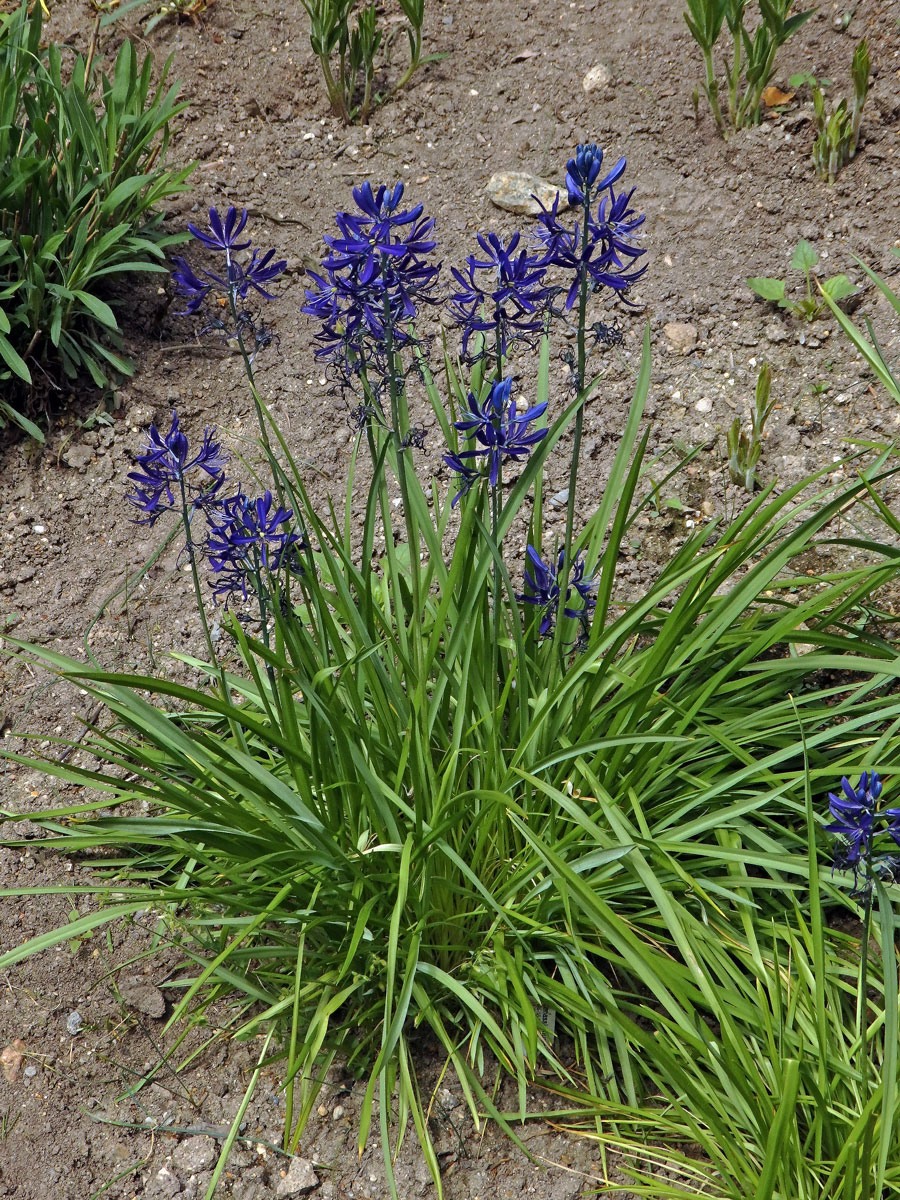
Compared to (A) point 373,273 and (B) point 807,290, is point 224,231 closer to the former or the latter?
(A) point 373,273

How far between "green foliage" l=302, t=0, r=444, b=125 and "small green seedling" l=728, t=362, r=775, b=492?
2202 millimetres

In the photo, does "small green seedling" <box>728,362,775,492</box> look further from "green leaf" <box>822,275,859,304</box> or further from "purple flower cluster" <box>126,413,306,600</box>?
"purple flower cluster" <box>126,413,306,600</box>

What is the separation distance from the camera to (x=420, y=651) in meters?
2.20

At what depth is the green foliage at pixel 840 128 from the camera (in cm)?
360

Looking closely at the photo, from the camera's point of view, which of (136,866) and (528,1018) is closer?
(528,1018)

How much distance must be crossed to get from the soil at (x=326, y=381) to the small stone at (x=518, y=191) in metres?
0.06

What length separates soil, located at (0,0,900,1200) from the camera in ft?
6.72

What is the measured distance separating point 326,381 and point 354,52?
5.99ft

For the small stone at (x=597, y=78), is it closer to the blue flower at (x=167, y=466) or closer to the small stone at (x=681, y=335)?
the small stone at (x=681, y=335)

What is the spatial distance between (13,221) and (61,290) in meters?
0.27

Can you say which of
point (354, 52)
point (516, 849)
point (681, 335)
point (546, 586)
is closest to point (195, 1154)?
point (516, 849)

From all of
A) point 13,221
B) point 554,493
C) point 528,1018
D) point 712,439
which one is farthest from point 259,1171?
point 13,221

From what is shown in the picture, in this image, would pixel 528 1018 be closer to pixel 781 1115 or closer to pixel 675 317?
pixel 781 1115

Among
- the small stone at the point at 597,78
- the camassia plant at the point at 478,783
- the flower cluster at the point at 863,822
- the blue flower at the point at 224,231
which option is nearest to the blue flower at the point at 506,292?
the camassia plant at the point at 478,783
